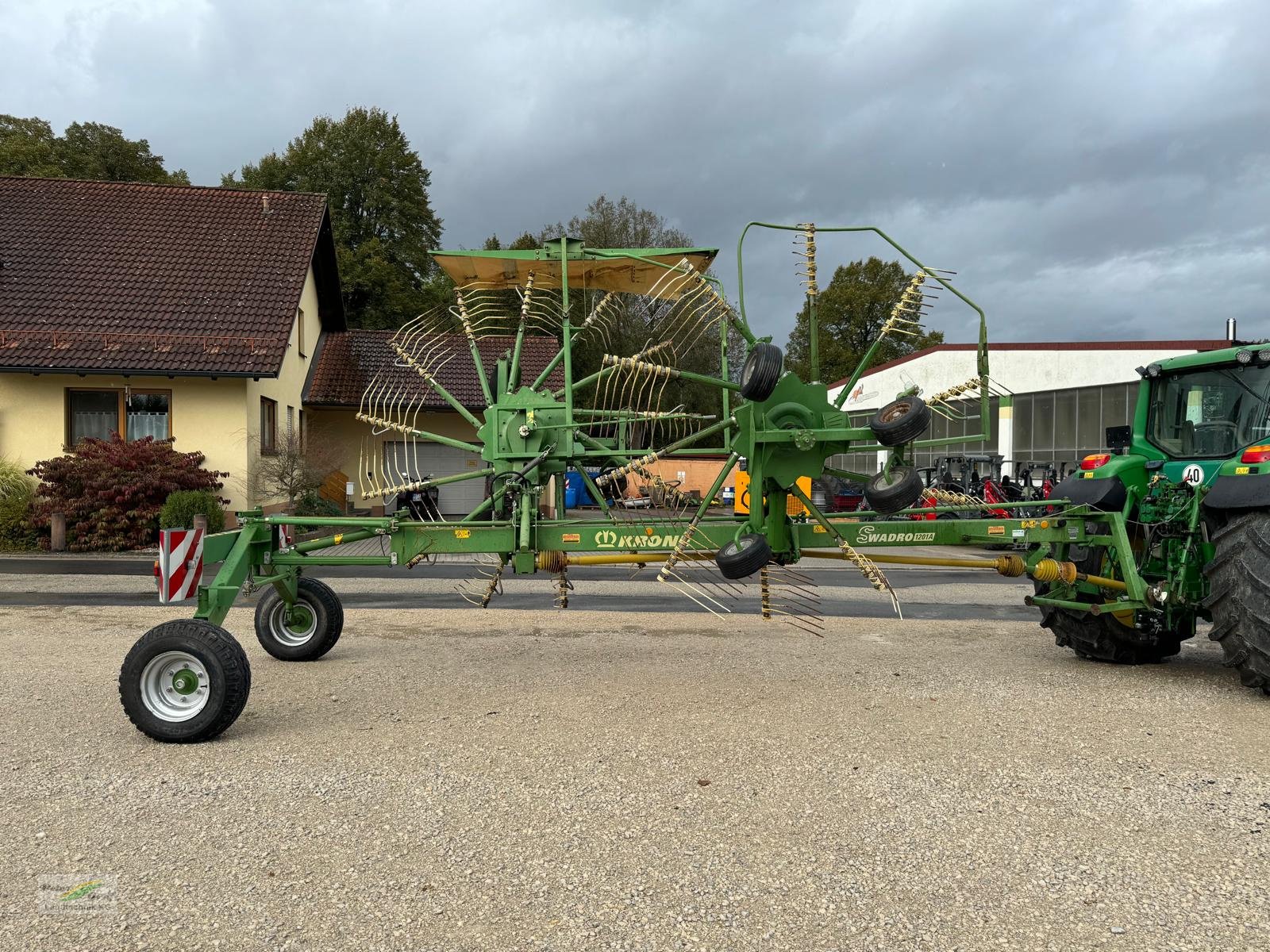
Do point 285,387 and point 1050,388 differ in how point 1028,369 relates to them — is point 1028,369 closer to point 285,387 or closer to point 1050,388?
point 1050,388

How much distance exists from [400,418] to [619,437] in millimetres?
1715

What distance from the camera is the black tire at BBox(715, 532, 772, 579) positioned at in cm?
544

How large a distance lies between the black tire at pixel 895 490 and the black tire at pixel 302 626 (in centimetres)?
412

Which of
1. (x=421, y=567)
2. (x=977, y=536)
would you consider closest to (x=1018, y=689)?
(x=977, y=536)

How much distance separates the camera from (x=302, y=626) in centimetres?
733

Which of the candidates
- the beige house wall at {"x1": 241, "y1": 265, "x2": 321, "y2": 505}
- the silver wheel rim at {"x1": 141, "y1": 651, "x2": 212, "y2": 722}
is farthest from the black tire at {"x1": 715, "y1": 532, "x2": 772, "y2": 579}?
the beige house wall at {"x1": 241, "y1": 265, "x2": 321, "y2": 505}

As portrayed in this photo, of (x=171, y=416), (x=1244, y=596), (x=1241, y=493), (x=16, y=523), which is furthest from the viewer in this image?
(x=171, y=416)

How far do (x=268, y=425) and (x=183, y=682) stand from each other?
15310 mm

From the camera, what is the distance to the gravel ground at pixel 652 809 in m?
3.20

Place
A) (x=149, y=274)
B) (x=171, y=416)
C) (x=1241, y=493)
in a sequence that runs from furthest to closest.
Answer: (x=149, y=274) < (x=171, y=416) < (x=1241, y=493)

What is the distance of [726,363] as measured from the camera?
6.29 metres

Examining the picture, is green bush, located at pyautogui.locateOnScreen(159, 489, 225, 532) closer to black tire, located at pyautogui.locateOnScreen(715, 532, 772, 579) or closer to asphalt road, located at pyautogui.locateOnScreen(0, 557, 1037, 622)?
asphalt road, located at pyautogui.locateOnScreen(0, 557, 1037, 622)

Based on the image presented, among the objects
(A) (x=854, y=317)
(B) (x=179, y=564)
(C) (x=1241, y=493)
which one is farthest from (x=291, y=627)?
(A) (x=854, y=317)

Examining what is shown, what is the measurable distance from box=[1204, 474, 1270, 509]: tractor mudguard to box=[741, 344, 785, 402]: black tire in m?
3.16
